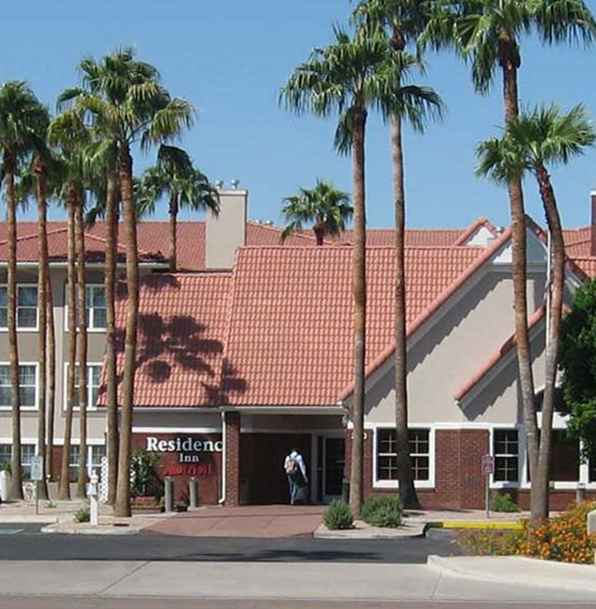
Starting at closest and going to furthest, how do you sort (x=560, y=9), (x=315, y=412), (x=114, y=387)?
(x=560, y=9) < (x=114, y=387) < (x=315, y=412)

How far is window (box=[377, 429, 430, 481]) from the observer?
41438mm

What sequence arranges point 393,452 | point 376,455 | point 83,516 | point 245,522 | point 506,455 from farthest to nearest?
point 393,452 → point 376,455 → point 506,455 → point 245,522 → point 83,516

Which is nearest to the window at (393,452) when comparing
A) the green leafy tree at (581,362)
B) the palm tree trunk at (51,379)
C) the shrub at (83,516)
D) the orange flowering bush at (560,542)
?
the green leafy tree at (581,362)

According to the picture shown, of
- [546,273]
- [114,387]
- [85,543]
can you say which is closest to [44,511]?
[114,387]

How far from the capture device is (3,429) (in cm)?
5812

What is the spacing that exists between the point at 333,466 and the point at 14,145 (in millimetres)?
13607

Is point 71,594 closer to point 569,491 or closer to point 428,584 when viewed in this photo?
point 428,584

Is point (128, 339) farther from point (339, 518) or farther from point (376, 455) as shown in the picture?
point (376, 455)

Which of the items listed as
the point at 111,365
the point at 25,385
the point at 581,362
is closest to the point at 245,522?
the point at 111,365

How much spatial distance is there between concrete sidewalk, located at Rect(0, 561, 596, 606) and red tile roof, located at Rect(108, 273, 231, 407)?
19.8 metres

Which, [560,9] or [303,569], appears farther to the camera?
[560,9]

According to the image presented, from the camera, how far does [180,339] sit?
152ft

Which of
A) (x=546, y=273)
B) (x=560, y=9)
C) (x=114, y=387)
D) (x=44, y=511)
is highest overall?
(x=560, y=9)

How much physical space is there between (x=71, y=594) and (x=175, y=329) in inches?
1033
